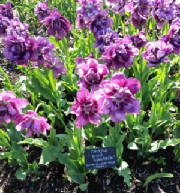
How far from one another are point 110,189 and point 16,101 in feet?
3.46

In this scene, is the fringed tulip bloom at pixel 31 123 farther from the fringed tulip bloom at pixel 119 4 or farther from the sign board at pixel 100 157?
the fringed tulip bloom at pixel 119 4

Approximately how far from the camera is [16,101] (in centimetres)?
150

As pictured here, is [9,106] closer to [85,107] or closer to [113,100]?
[85,107]

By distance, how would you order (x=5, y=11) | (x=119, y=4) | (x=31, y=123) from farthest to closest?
(x=119, y=4), (x=5, y=11), (x=31, y=123)

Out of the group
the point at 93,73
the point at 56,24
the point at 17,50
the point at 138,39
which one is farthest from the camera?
the point at 56,24

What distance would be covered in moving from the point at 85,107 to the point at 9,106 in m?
0.51

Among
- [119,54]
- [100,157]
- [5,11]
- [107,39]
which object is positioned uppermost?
[5,11]

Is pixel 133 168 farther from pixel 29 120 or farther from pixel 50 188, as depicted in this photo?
pixel 29 120

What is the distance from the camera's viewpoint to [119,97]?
1.22 m

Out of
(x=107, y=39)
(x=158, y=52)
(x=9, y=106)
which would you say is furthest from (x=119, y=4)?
(x=9, y=106)

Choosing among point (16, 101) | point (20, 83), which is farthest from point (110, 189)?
point (20, 83)

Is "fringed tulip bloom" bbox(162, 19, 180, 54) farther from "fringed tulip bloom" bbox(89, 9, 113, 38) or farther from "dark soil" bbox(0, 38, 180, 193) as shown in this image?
"dark soil" bbox(0, 38, 180, 193)

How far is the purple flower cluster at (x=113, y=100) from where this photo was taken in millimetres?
1229

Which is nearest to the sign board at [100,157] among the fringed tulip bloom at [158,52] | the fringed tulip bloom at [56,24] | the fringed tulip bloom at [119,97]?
the fringed tulip bloom at [119,97]
